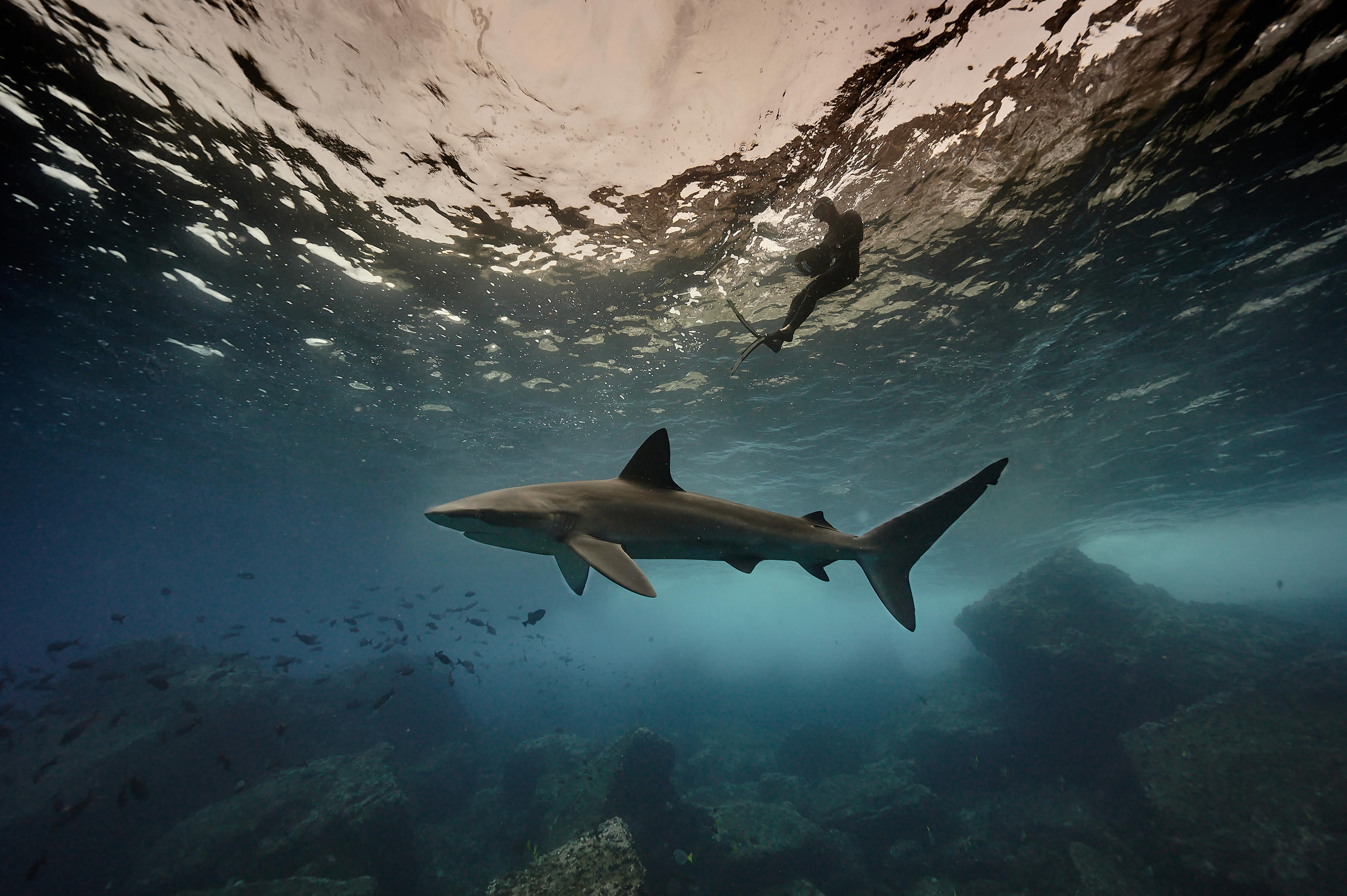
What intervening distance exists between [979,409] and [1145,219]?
8.58m

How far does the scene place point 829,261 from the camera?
25.3 feet

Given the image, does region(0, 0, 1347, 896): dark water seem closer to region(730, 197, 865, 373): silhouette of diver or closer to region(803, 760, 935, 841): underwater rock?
region(803, 760, 935, 841): underwater rock

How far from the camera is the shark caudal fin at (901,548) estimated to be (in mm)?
4379

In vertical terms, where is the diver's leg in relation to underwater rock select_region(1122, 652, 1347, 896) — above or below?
A: above

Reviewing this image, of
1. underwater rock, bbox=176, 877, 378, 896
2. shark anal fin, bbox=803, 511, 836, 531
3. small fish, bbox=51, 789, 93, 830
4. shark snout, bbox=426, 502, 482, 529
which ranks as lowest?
underwater rock, bbox=176, 877, 378, 896

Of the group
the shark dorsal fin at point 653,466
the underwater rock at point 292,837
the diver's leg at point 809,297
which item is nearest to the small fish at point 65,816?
the underwater rock at point 292,837

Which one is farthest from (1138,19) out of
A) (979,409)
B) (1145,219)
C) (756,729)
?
(756,729)

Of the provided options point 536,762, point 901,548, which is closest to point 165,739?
point 536,762

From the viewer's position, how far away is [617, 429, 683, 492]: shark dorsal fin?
171 inches

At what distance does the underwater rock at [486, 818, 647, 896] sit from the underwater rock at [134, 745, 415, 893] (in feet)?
25.5

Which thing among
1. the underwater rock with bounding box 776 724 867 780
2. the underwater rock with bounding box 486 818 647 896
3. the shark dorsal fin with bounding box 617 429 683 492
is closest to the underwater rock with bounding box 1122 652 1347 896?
the underwater rock with bounding box 776 724 867 780

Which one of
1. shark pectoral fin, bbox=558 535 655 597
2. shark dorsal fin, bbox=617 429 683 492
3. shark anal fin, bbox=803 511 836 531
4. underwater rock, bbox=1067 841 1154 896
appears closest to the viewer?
shark pectoral fin, bbox=558 535 655 597

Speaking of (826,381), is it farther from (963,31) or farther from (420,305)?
(420,305)

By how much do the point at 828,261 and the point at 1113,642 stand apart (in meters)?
22.1
